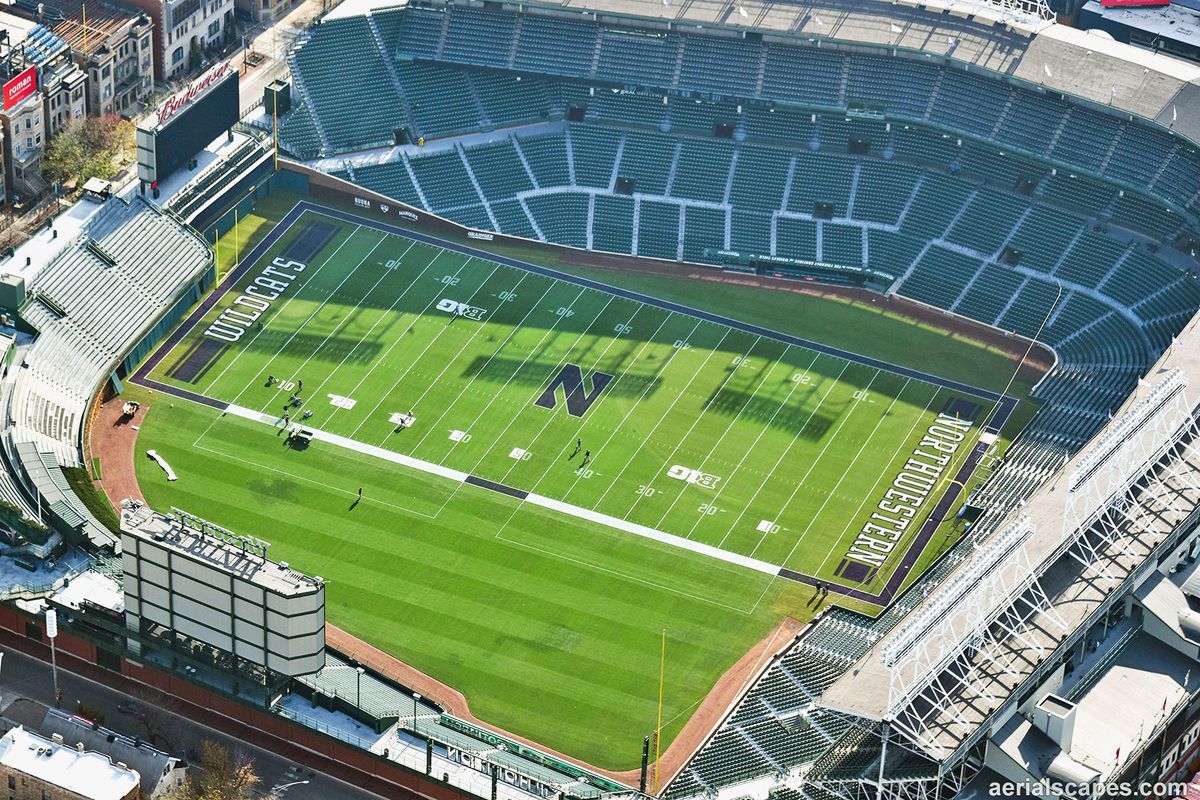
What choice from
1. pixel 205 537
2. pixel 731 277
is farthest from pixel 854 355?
pixel 205 537

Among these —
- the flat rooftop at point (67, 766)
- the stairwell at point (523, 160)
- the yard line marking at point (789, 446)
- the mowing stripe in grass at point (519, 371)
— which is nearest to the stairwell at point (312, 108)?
the stairwell at point (523, 160)

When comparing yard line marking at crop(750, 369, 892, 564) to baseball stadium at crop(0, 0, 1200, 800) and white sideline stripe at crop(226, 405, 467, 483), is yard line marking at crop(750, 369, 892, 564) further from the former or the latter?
white sideline stripe at crop(226, 405, 467, 483)

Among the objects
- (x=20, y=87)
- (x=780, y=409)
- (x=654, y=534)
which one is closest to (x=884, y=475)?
(x=780, y=409)

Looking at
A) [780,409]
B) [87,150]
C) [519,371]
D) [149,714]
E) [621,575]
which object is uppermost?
[87,150]

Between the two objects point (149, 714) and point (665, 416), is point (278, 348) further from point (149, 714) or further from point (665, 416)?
point (149, 714)

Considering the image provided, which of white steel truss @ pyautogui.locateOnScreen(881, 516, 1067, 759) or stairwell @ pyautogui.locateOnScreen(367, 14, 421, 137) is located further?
stairwell @ pyautogui.locateOnScreen(367, 14, 421, 137)

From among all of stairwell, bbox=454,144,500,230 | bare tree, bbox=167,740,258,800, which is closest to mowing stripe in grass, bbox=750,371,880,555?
stairwell, bbox=454,144,500,230
